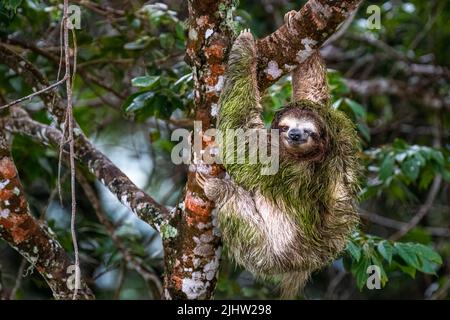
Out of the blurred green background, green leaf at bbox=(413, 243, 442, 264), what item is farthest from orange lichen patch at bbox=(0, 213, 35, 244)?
green leaf at bbox=(413, 243, 442, 264)

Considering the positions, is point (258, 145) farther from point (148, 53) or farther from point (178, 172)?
point (178, 172)

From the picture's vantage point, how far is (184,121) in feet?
24.2

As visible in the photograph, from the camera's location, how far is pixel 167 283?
5449mm

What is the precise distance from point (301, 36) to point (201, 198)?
4.69 ft

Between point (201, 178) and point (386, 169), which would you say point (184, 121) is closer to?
point (386, 169)

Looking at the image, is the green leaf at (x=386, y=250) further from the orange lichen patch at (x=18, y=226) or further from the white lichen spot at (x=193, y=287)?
the orange lichen patch at (x=18, y=226)

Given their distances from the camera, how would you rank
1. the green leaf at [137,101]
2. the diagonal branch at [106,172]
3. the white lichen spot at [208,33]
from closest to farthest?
the white lichen spot at [208,33] → the diagonal branch at [106,172] → the green leaf at [137,101]

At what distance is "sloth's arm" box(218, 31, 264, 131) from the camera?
5105 mm

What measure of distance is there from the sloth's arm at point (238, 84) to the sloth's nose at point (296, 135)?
0.41 metres

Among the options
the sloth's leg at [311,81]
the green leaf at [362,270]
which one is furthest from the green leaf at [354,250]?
the sloth's leg at [311,81]

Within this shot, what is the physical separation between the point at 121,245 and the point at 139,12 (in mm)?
2587

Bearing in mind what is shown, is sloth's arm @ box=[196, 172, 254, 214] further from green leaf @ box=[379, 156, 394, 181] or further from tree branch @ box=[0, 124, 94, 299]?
green leaf @ box=[379, 156, 394, 181]

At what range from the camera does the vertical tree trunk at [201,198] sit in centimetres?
497
